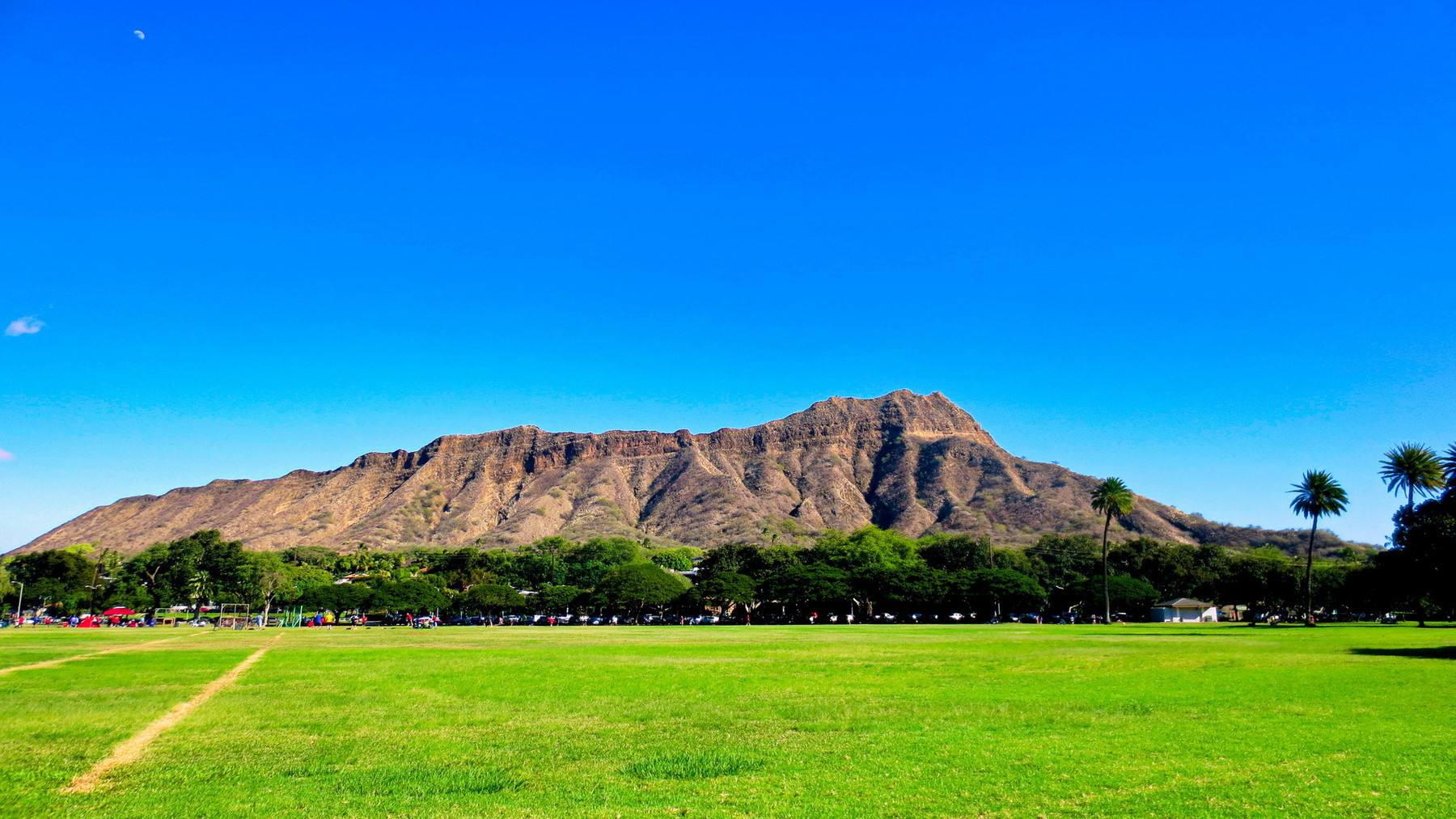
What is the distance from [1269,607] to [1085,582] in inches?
849

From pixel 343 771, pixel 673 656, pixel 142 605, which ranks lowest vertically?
pixel 142 605

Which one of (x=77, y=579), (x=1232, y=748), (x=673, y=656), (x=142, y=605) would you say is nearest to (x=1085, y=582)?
(x=673, y=656)

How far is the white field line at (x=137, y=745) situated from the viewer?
35.8 ft

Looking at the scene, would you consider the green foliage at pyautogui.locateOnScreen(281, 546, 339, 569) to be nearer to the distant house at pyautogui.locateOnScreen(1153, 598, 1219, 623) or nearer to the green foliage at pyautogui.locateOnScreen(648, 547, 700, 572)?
the green foliage at pyautogui.locateOnScreen(648, 547, 700, 572)

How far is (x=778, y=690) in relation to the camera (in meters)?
21.7

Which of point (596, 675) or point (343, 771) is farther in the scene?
point (596, 675)

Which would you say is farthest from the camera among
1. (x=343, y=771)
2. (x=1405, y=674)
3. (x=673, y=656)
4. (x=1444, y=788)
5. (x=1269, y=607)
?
(x=1269, y=607)

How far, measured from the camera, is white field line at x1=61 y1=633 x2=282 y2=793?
1090 cm

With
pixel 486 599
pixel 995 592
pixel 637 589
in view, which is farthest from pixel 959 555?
pixel 486 599

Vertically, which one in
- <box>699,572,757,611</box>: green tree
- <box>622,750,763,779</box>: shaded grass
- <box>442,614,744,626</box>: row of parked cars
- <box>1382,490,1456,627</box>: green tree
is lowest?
<box>442,614,744,626</box>: row of parked cars

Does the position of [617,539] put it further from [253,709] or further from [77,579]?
[253,709]

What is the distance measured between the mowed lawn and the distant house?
85.8 m

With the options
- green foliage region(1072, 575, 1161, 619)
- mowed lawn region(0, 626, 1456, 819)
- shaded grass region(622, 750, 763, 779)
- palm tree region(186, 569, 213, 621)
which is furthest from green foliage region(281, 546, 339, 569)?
shaded grass region(622, 750, 763, 779)

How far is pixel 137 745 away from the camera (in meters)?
13.8
